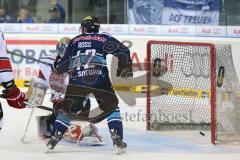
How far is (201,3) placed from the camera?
11516 millimetres

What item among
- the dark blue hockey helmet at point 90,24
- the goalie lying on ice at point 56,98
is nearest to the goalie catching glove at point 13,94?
the dark blue hockey helmet at point 90,24

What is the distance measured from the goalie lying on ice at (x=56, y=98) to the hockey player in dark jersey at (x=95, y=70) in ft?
1.09

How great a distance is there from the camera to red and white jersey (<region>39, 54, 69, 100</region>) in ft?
21.6

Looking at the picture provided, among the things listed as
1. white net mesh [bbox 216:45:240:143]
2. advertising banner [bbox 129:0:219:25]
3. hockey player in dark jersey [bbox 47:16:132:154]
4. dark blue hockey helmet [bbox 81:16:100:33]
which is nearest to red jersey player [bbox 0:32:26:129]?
hockey player in dark jersey [bbox 47:16:132:154]

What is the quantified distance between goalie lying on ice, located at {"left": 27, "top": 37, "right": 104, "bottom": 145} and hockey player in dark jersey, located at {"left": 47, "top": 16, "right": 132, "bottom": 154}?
13.1 inches

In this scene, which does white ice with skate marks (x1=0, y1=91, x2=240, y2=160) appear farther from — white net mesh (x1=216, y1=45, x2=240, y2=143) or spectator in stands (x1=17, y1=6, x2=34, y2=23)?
spectator in stands (x1=17, y1=6, x2=34, y2=23)

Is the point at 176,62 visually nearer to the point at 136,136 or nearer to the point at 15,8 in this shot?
the point at 136,136

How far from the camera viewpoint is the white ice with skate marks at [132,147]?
5.96 metres

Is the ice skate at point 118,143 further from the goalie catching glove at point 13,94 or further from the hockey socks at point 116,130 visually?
the goalie catching glove at point 13,94

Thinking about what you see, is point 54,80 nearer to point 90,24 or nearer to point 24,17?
point 90,24

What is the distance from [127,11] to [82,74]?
5551 millimetres

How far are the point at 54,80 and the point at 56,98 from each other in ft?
0.64

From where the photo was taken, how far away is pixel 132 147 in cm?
650

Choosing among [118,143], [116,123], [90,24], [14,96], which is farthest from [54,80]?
[14,96]
